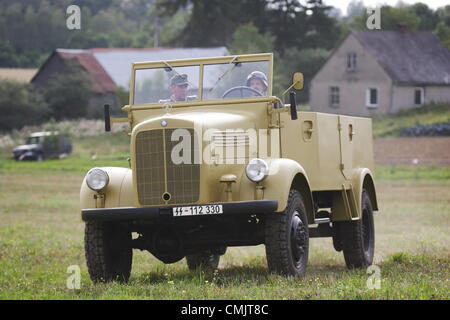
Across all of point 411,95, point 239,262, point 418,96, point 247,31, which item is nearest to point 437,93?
point 418,96

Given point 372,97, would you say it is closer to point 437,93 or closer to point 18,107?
point 437,93

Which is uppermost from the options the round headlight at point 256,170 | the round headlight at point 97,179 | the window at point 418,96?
the window at point 418,96

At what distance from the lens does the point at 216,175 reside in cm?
1013

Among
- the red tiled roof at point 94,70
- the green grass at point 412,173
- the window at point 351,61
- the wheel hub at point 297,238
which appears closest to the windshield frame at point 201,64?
the wheel hub at point 297,238

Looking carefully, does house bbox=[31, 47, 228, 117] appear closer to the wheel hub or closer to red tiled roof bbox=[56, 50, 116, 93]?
red tiled roof bbox=[56, 50, 116, 93]

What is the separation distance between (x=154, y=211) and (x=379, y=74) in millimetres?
42655

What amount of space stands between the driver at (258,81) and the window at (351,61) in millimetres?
43189

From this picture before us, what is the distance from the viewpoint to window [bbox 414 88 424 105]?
38656 mm

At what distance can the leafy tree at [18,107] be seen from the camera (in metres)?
51.4

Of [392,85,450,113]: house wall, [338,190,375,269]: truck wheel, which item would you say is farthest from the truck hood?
[392,85,450,113]: house wall

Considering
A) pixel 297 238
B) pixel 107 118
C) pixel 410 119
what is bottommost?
pixel 297 238

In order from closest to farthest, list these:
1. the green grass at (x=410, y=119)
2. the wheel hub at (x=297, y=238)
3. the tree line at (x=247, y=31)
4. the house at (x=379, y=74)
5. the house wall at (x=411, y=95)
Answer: the wheel hub at (x=297, y=238) < the house wall at (x=411, y=95) < the green grass at (x=410, y=119) < the house at (x=379, y=74) < the tree line at (x=247, y=31)

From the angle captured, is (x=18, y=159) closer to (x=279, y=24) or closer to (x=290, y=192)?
(x=279, y=24)

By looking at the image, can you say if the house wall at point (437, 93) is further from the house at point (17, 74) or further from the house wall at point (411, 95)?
the house at point (17, 74)
